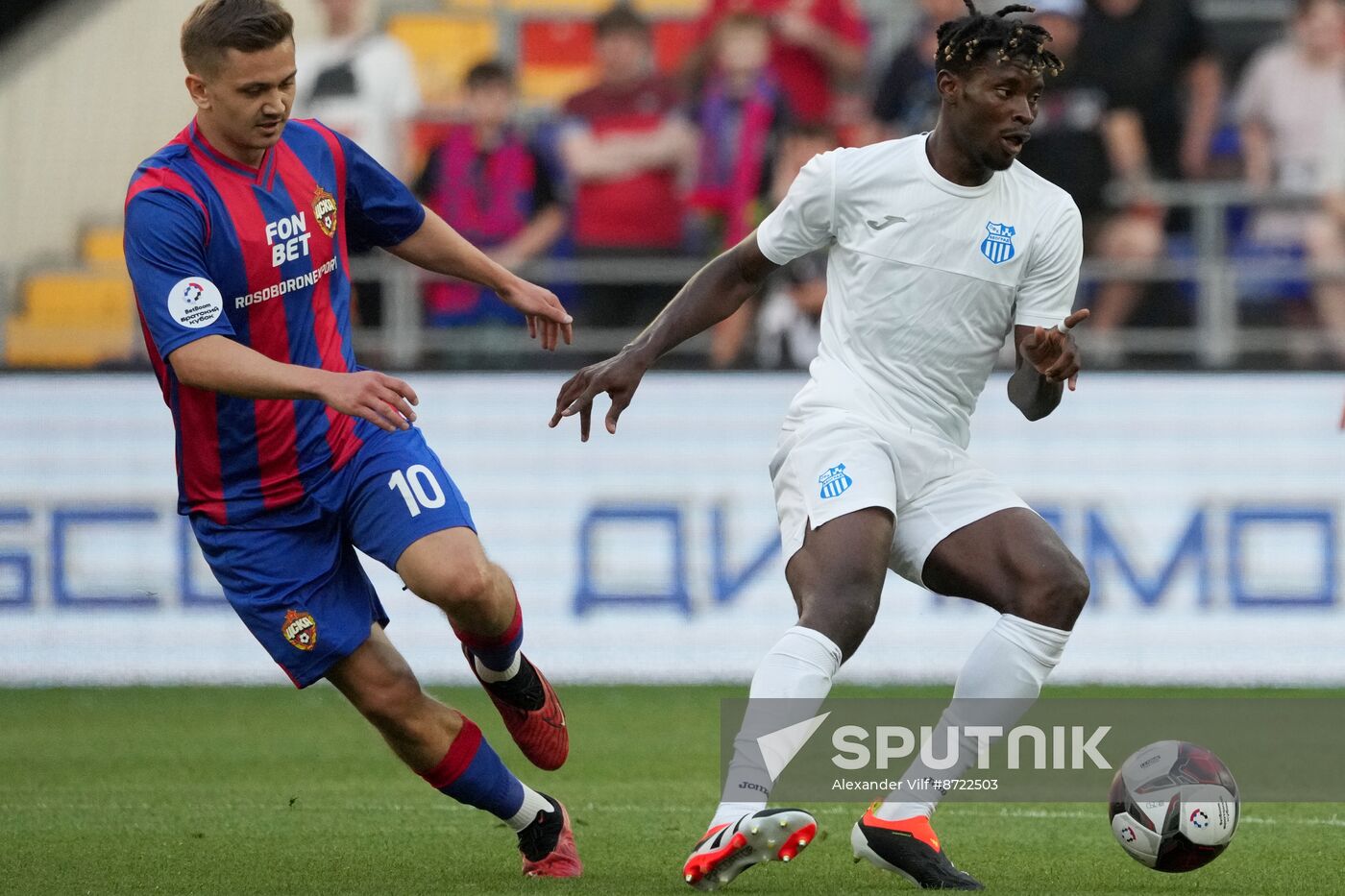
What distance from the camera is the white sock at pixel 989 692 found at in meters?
5.55

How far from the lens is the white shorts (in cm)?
554

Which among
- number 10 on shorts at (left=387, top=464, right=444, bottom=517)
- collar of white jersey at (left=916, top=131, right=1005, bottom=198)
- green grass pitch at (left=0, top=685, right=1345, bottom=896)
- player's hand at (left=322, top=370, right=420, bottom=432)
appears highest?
collar of white jersey at (left=916, top=131, right=1005, bottom=198)

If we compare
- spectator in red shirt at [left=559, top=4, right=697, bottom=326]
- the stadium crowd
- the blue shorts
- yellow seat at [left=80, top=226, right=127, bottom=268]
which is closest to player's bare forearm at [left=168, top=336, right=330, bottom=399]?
the blue shorts

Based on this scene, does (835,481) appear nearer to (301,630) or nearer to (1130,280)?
(301,630)

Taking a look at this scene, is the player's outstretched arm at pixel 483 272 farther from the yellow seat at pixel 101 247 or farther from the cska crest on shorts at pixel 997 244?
the yellow seat at pixel 101 247

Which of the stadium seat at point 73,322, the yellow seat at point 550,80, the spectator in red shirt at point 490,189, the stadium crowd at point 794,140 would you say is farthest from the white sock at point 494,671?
the yellow seat at point 550,80

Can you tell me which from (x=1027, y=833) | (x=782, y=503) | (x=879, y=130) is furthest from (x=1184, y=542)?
(x=782, y=503)

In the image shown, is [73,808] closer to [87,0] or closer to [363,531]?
[363,531]

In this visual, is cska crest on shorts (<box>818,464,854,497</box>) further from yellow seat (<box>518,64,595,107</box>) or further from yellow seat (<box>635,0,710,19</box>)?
yellow seat (<box>518,64,595,107</box>)

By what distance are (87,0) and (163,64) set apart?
1.38 meters

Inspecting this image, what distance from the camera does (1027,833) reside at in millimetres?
6711

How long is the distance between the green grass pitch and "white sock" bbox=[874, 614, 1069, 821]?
0.83ft

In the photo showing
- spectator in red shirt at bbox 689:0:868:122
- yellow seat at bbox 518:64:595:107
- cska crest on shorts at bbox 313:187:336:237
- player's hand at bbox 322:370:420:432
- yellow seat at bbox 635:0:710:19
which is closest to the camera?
player's hand at bbox 322:370:420:432

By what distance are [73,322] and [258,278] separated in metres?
8.33
